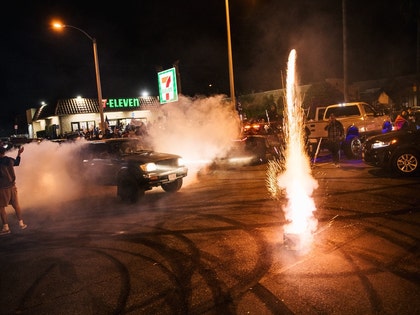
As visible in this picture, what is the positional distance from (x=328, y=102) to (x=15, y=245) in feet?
80.7

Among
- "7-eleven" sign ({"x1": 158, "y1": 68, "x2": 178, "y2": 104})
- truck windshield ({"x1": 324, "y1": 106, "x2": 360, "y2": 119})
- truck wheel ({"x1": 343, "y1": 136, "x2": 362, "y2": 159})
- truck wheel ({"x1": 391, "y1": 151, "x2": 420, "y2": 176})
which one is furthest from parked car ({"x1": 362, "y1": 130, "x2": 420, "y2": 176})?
"7-eleven" sign ({"x1": 158, "y1": 68, "x2": 178, "y2": 104})

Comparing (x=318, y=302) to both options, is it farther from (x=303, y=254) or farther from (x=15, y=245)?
(x=15, y=245)

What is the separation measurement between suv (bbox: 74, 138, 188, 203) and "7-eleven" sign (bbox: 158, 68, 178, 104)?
13.6 m

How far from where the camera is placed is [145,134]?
15.8 metres

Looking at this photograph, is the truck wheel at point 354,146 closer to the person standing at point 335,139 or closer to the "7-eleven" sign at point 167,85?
the person standing at point 335,139

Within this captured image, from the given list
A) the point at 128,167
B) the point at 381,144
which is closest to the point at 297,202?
the point at 128,167

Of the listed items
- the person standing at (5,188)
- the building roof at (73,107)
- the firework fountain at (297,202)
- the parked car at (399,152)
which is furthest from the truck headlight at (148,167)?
the building roof at (73,107)

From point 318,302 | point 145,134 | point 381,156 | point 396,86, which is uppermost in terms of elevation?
point 396,86

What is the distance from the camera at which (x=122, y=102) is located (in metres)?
→ 36.4

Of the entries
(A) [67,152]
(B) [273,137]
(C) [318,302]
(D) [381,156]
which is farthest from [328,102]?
(C) [318,302]

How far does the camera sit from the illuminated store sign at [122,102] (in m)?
35.7

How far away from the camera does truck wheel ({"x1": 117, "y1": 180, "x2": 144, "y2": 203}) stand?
28.9 feet

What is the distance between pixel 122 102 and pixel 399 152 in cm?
3049

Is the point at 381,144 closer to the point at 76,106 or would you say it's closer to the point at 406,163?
the point at 406,163
